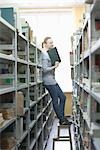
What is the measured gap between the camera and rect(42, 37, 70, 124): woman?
4684 millimetres

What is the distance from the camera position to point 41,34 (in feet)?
29.1

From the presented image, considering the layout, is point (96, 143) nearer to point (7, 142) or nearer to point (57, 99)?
point (7, 142)

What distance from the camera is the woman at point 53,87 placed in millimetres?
4684

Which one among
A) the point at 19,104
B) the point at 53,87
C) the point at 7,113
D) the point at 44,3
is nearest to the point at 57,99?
the point at 53,87

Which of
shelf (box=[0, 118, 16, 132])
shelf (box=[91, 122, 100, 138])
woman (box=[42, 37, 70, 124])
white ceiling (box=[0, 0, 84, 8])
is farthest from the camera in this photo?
white ceiling (box=[0, 0, 84, 8])

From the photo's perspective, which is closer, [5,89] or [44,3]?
[5,89]

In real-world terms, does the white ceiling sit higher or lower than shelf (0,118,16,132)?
higher

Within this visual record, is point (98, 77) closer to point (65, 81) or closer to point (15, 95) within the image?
point (15, 95)

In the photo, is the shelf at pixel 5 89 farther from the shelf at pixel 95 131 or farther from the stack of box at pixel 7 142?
the shelf at pixel 95 131

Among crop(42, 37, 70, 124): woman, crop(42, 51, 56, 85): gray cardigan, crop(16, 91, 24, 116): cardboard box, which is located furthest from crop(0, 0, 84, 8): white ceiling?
crop(16, 91, 24, 116): cardboard box

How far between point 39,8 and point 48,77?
451 cm

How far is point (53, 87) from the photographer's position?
15.7 feet

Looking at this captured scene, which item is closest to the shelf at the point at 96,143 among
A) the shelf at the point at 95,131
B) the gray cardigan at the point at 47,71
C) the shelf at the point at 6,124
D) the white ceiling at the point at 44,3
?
the shelf at the point at 95,131

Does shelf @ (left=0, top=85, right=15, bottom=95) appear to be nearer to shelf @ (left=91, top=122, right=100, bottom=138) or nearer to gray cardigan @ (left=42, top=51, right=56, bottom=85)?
shelf @ (left=91, top=122, right=100, bottom=138)
